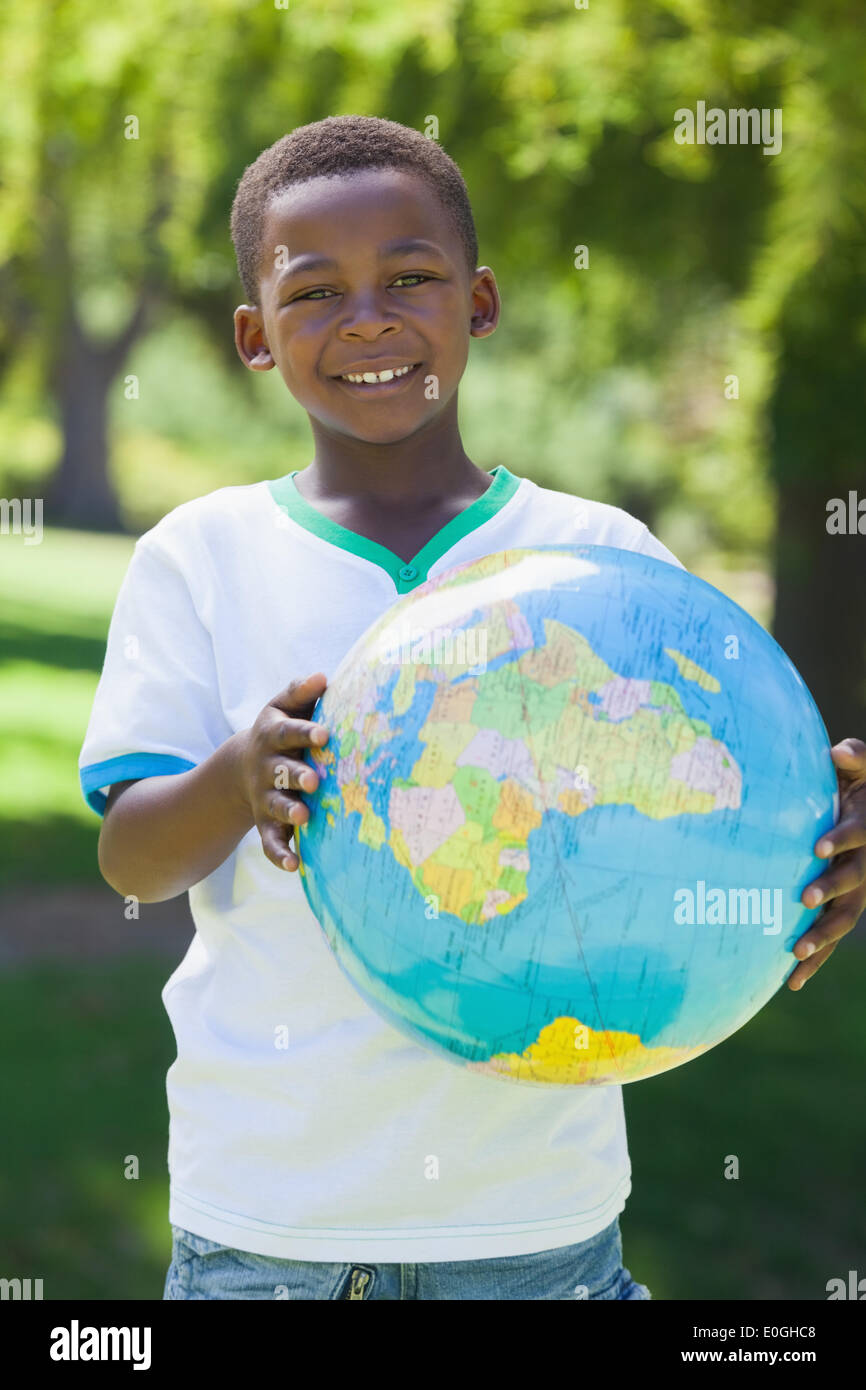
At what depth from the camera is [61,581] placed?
2112cm

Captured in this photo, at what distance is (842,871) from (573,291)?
480 cm

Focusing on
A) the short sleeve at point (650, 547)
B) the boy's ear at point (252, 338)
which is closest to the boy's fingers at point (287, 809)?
the short sleeve at point (650, 547)

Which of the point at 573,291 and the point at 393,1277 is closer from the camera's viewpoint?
the point at 393,1277

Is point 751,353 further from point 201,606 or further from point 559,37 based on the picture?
point 201,606

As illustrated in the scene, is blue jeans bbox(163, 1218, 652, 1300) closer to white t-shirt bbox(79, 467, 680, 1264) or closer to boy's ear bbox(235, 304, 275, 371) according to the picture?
white t-shirt bbox(79, 467, 680, 1264)

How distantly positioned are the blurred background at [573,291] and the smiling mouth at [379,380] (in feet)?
6.82

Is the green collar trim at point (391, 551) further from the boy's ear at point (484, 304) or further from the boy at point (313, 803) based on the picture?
the boy's ear at point (484, 304)

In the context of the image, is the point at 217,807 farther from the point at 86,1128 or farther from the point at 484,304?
the point at 86,1128

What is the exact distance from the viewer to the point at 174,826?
2141 mm

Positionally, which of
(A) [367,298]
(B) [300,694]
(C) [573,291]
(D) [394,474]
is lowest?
(B) [300,694]

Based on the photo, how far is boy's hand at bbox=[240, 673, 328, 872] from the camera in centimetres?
196

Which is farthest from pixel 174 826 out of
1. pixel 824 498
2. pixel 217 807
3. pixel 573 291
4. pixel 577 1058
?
pixel 824 498

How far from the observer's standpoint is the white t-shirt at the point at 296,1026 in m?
2.12

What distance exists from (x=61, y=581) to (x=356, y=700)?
1982cm
